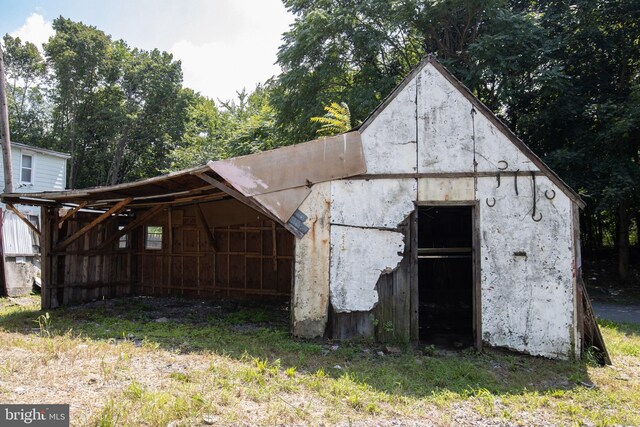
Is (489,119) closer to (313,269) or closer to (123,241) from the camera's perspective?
(313,269)

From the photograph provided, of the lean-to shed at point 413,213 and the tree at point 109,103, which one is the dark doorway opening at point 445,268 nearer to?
the lean-to shed at point 413,213

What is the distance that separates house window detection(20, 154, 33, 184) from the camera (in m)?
19.1

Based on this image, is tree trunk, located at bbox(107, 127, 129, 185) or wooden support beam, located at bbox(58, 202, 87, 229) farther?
tree trunk, located at bbox(107, 127, 129, 185)

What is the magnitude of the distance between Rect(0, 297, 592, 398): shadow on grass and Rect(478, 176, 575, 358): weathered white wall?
1.24ft

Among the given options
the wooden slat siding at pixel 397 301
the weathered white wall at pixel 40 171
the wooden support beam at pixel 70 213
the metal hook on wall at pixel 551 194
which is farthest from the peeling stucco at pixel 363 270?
the weathered white wall at pixel 40 171

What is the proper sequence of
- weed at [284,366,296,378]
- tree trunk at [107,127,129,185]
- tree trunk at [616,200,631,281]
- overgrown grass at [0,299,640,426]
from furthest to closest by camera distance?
tree trunk at [107,127,129,185], tree trunk at [616,200,631,281], weed at [284,366,296,378], overgrown grass at [0,299,640,426]

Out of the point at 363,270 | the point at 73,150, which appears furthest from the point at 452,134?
the point at 73,150

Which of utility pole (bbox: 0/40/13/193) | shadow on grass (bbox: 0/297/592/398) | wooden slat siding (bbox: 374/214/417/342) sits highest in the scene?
utility pole (bbox: 0/40/13/193)

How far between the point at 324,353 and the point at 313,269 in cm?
141

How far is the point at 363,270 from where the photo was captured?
7.04 m

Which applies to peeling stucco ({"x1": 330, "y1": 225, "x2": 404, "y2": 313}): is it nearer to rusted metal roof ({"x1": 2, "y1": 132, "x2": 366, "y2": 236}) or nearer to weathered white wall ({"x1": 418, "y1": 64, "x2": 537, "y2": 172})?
rusted metal roof ({"x1": 2, "y1": 132, "x2": 366, "y2": 236})

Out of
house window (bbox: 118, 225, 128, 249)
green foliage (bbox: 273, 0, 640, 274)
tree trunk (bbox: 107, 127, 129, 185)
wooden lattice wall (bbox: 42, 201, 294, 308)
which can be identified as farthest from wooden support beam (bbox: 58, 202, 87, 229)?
tree trunk (bbox: 107, 127, 129, 185)

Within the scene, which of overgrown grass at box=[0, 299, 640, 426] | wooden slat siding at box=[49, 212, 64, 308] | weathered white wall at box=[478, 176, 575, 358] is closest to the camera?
overgrown grass at box=[0, 299, 640, 426]

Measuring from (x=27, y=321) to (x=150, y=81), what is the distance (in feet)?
79.9
